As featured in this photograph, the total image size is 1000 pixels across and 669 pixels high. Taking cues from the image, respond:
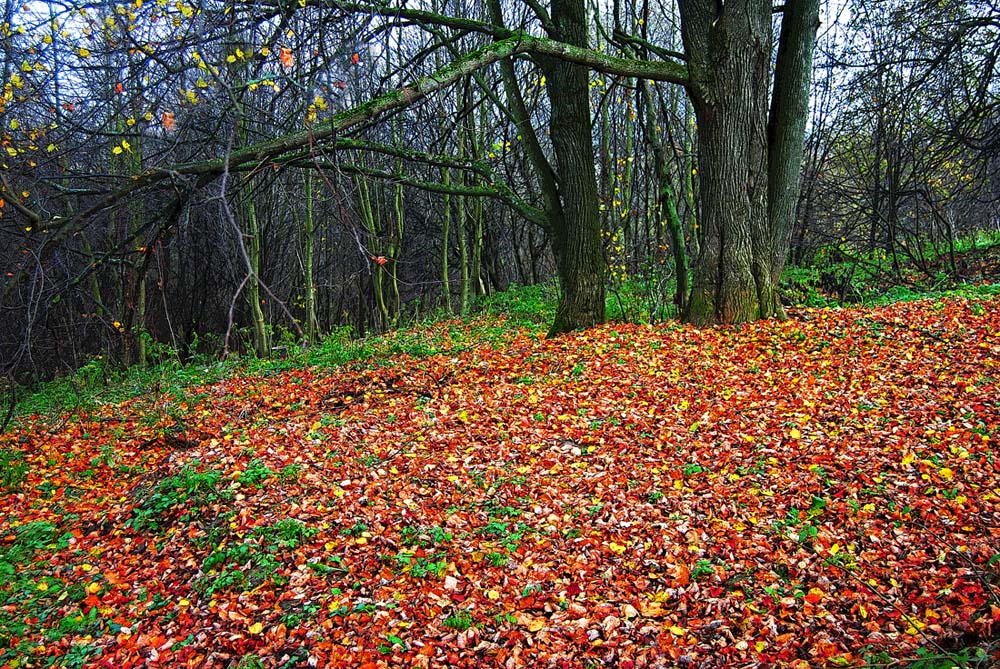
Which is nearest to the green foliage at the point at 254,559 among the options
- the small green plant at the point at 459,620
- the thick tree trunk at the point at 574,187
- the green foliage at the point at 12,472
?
the small green plant at the point at 459,620

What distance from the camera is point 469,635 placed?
3.44 metres

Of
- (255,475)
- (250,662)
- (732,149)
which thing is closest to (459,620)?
(250,662)

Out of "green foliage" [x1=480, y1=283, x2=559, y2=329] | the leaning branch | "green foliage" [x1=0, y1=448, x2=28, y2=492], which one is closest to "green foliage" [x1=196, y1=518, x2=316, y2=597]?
the leaning branch

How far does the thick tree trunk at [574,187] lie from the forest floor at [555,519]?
1.88 m

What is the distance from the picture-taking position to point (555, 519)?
4441 mm

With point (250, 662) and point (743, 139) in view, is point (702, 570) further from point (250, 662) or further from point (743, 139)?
point (743, 139)

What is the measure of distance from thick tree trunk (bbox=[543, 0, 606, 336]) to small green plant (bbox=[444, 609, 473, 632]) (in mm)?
5469

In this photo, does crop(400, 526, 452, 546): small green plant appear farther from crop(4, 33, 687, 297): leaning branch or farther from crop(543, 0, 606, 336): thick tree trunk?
crop(543, 0, 606, 336): thick tree trunk

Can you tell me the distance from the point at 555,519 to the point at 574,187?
202 inches

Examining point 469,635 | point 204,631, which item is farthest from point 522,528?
point 204,631

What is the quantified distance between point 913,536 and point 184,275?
53.2 ft

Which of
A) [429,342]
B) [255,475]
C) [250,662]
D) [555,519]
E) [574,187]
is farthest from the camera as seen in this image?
[429,342]

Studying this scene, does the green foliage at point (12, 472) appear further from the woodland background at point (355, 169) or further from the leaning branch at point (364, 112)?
the leaning branch at point (364, 112)

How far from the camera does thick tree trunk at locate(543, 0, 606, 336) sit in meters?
8.21
